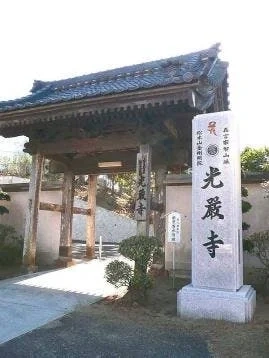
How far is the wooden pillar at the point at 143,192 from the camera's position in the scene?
30.4 feet

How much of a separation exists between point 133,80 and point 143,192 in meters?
4.43

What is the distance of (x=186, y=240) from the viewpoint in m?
10.9

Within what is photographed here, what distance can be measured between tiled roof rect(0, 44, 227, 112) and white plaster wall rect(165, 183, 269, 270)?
3261 millimetres

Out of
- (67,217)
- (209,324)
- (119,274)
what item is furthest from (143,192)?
(67,217)

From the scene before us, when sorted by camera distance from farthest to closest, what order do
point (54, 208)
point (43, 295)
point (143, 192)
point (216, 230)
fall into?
point (54, 208), point (143, 192), point (43, 295), point (216, 230)

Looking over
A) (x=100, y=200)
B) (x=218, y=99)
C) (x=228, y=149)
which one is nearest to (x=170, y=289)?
(x=228, y=149)

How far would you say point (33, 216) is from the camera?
11328mm

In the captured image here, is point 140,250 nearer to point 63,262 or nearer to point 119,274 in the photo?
point 119,274

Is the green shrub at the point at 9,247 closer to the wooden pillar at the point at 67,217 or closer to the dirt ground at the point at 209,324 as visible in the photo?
the wooden pillar at the point at 67,217

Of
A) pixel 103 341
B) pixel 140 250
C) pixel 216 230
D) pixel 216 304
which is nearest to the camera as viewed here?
pixel 103 341

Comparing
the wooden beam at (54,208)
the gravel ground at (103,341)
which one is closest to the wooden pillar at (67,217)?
the wooden beam at (54,208)

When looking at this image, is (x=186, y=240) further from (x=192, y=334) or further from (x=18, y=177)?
(x=18, y=177)

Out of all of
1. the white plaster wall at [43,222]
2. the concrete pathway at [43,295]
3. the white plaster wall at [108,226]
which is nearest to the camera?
the concrete pathway at [43,295]

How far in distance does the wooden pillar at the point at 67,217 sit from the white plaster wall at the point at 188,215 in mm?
4080
